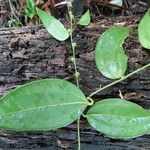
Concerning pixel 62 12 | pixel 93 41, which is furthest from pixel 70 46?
pixel 62 12

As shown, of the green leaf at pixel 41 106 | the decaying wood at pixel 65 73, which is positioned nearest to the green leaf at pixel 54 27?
the decaying wood at pixel 65 73

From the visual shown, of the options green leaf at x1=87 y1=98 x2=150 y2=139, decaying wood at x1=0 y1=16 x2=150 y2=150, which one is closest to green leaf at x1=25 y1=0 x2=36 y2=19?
decaying wood at x1=0 y1=16 x2=150 y2=150

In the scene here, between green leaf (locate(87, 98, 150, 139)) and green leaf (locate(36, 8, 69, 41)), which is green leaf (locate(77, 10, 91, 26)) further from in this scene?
green leaf (locate(87, 98, 150, 139))

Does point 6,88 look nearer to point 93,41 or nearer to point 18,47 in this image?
point 18,47

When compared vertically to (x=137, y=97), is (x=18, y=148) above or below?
below

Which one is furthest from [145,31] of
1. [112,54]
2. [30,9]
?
[30,9]
